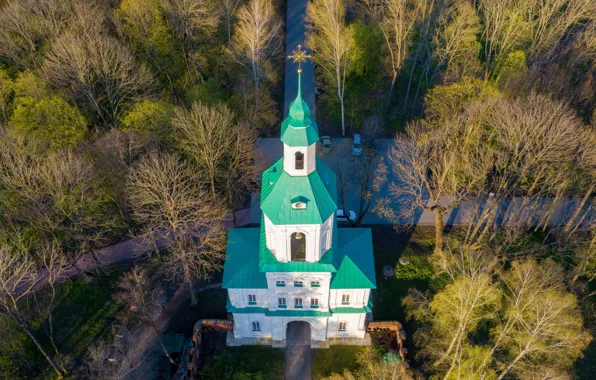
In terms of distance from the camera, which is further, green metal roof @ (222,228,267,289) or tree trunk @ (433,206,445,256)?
tree trunk @ (433,206,445,256)

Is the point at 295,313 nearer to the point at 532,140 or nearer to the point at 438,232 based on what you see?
the point at 438,232

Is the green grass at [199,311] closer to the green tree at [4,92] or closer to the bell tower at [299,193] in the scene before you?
the bell tower at [299,193]

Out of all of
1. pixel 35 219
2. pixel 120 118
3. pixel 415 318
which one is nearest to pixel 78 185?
pixel 35 219

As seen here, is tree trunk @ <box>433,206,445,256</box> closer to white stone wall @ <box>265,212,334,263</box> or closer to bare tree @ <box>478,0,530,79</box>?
white stone wall @ <box>265,212,334,263</box>

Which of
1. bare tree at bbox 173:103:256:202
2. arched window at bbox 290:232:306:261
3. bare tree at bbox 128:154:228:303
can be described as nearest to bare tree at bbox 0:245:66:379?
bare tree at bbox 128:154:228:303

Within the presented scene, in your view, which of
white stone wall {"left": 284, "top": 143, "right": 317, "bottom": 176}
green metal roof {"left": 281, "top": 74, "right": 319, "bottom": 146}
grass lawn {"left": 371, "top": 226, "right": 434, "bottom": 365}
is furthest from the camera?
grass lawn {"left": 371, "top": 226, "right": 434, "bottom": 365}

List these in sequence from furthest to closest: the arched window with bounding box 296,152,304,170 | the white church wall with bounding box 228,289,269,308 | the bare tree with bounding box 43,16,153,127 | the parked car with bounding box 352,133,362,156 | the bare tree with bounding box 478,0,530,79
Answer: the parked car with bounding box 352,133,362,156
the bare tree with bounding box 478,0,530,79
the bare tree with bounding box 43,16,153,127
the white church wall with bounding box 228,289,269,308
the arched window with bounding box 296,152,304,170

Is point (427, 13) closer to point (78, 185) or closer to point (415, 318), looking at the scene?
point (415, 318)
